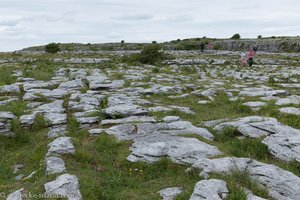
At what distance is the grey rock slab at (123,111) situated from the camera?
12707 mm

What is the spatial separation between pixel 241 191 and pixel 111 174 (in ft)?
10.4

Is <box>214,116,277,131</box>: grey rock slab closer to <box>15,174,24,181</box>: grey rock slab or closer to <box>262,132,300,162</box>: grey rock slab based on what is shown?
<box>262,132,300,162</box>: grey rock slab

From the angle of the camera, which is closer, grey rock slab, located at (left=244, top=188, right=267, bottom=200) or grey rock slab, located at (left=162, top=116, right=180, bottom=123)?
grey rock slab, located at (left=244, top=188, right=267, bottom=200)

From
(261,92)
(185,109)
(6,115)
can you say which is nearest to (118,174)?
(185,109)

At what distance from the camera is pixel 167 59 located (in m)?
38.0

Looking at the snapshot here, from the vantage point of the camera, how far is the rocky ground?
7445mm

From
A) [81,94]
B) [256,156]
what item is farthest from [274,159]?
[81,94]

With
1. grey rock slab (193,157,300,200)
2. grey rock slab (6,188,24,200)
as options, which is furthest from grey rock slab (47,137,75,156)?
grey rock slab (193,157,300,200)

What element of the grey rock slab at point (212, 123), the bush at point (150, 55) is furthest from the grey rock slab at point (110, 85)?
the bush at point (150, 55)

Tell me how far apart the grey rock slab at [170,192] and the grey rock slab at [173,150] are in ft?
3.85

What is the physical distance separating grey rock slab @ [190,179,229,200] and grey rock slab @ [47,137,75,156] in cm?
380

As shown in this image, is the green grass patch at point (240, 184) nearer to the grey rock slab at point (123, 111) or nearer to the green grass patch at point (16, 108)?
the grey rock slab at point (123, 111)

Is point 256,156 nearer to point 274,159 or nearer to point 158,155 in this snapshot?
point 274,159

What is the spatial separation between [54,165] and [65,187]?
1309 millimetres
